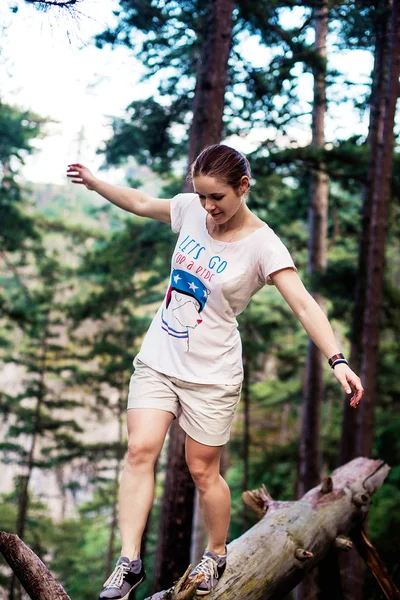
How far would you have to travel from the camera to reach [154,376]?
317 cm

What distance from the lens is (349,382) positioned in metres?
2.81

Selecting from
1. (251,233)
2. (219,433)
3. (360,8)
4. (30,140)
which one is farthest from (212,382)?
(30,140)

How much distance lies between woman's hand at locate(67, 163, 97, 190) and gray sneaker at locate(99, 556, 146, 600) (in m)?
2.12

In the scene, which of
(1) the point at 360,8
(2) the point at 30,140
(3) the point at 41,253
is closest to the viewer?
(1) the point at 360,8

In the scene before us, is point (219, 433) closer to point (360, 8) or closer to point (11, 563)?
point (11, 563)

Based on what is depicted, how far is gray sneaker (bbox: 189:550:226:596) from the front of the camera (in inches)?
123

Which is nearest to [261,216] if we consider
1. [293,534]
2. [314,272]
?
[314,272]

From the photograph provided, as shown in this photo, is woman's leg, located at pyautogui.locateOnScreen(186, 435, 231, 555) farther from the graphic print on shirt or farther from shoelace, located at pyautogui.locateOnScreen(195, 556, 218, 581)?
the graphic print on shirt

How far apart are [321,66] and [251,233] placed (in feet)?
22.0

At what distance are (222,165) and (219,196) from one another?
6.1 inches

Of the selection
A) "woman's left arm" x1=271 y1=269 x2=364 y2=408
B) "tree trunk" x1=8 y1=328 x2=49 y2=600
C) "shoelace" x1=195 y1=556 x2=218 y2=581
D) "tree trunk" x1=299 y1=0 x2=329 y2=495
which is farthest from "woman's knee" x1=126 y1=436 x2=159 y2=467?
"tree trunk" x1=8 y1=328 x2=49 y2=600

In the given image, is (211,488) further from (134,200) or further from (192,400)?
(134,200)

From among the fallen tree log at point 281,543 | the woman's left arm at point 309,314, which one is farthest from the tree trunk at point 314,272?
the woman's left arm at point 309,314

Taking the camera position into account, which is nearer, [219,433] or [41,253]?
[219,433]
